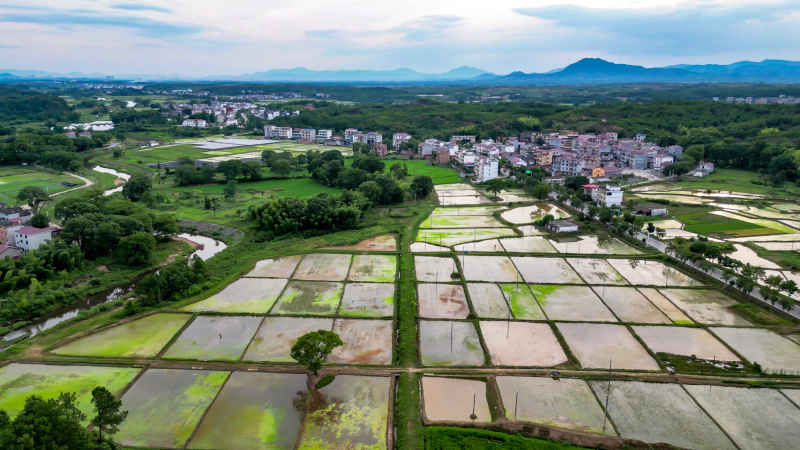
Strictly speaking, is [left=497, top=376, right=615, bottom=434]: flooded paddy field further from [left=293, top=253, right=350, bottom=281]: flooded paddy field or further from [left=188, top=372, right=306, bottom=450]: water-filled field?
[left=293, top=253, right=350, bottom=281]: flooded paddy field

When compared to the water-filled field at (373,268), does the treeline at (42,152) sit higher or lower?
higher

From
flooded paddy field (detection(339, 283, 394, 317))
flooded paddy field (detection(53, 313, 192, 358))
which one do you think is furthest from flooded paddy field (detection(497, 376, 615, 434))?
flooded paddy field (detection(53, 313, 192, 358))

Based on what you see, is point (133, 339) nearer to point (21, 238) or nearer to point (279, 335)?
point (279, 335)

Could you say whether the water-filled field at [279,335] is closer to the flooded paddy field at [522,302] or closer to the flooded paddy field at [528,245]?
the flooded paddy field at [522,302]

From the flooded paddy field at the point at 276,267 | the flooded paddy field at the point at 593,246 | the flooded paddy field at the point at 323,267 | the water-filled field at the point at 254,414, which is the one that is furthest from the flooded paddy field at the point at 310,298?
the flooded paddy field at the point at 593,246

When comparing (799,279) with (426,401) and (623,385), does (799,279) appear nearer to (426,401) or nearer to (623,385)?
(623,385)

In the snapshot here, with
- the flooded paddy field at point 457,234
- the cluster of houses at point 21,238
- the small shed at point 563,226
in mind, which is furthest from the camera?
the small shed at point 563,226
